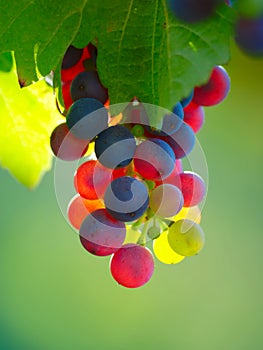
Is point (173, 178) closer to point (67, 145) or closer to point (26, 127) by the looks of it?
point (67, 145)

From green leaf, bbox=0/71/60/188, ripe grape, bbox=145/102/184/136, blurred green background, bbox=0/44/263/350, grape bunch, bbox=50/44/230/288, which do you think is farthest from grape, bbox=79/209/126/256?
blurred green background, bbox=0/44/263/350

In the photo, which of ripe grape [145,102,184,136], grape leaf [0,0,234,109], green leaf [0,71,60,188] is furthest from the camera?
green leaf [0,71,60,188]

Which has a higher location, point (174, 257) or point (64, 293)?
point (64, 293)

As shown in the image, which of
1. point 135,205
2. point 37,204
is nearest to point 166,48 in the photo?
point 135,205

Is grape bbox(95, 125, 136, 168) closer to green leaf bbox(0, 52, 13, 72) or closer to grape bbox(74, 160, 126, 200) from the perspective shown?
grape bbox(74, 160, 126, 200)

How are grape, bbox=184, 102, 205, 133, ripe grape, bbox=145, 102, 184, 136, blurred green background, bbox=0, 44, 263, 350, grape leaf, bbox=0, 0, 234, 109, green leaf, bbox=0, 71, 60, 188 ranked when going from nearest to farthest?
grape leaf, bbox=0, 0, 234, 109 → ripe grape, bbox=145, 102, 184, 136 → grape, bbox=184, 102, 205, 133 → green leaf, bbox=0, 71, 60, 188 → blurred green background, bbox=0, 44, 263, 350

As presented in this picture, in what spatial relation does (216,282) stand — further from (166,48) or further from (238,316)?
(166,48)

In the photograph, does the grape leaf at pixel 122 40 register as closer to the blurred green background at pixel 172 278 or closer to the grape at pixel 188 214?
the grape at pixel 188 214
